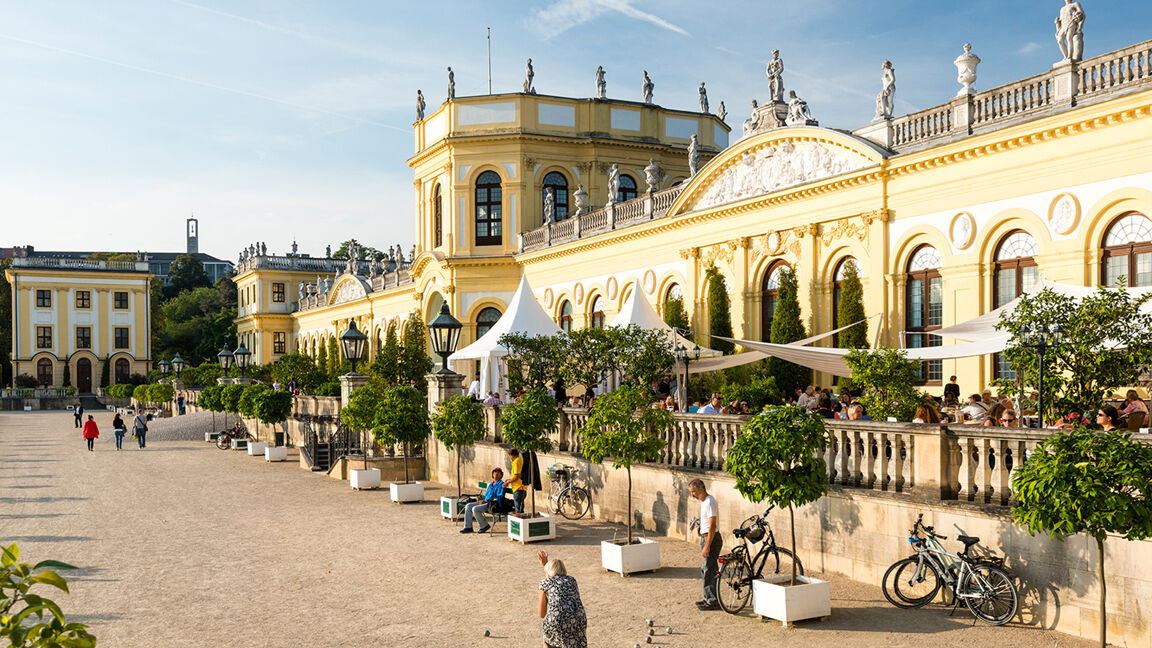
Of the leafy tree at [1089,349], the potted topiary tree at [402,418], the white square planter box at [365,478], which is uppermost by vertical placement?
the leafy tree at [1089,349]

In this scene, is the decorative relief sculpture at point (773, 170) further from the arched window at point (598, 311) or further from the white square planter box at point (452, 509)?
the white square planter box at point (452, 509)

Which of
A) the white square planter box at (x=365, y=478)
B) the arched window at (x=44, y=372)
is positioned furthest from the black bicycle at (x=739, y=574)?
the arched window at (x=44, y=372)

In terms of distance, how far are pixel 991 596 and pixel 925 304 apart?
13257mm

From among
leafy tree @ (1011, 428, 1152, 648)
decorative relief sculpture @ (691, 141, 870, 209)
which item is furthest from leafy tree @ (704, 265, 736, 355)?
leafy tree @ (1011, 428, 1152, 648)

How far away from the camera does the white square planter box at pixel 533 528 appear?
14.9 m

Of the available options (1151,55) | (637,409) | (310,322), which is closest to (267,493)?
(637,409)

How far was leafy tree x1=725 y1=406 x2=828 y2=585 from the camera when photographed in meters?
10.1

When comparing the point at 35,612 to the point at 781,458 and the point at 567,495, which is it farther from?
the point at 567,495

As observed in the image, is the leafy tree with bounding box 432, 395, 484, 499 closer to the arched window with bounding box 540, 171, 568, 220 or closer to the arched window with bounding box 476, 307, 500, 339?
the arched window with bounding box 476, 307, 500, 339

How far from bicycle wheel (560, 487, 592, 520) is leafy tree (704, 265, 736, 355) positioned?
11.3m

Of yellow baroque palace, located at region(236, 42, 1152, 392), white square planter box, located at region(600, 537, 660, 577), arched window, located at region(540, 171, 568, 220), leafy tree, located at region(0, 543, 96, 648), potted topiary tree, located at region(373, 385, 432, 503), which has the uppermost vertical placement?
arched window, located at region(540, 171, 568, 220)

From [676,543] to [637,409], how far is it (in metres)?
2.09

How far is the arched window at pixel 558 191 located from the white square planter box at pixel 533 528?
1069 inches

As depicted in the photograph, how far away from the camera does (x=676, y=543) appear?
14273mm
